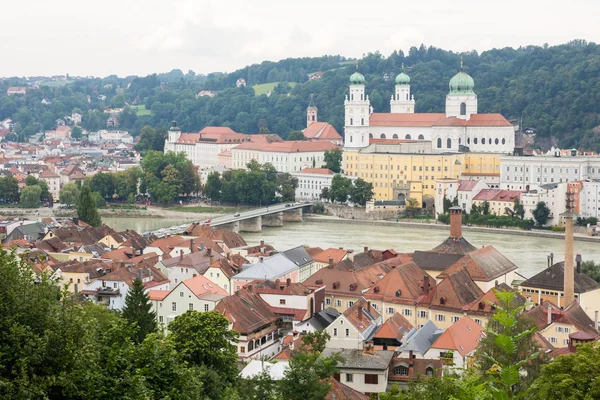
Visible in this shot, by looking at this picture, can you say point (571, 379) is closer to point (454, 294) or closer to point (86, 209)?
point (454, 294)

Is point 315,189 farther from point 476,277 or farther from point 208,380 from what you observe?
point 208,380

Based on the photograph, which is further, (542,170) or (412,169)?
(412,169)

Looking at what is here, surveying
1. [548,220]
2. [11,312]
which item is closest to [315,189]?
[548,220]

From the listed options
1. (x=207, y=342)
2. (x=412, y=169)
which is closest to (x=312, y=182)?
(x=412, y=169)

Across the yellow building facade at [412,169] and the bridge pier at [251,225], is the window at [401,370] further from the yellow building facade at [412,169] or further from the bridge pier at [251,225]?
the yellow building facade at [412,169]

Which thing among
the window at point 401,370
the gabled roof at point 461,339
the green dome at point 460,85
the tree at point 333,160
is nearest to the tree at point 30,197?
the tree at point 333,160

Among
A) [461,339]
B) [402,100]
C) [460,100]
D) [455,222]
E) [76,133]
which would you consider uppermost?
[402,100]
